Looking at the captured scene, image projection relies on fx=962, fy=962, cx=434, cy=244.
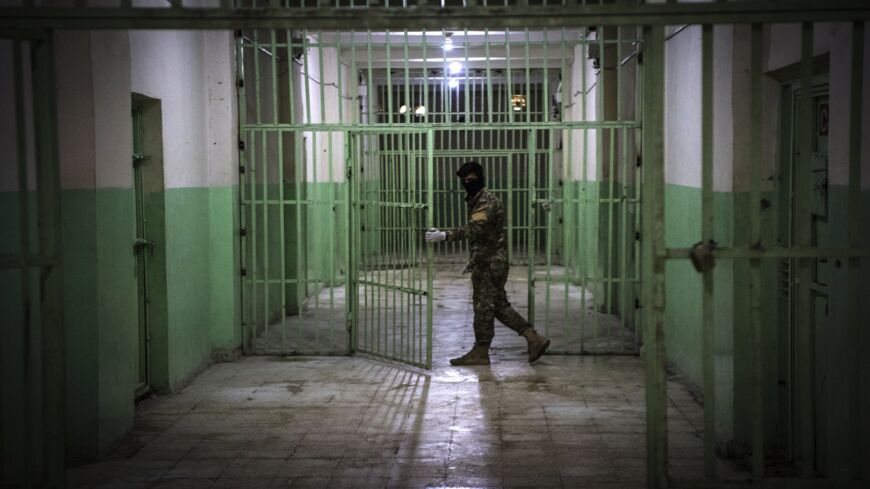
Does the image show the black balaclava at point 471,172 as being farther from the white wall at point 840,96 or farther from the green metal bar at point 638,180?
the white wall at point 840,96

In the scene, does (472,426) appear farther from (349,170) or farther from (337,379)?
(349,170)

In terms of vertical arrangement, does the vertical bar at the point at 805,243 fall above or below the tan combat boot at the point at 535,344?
above

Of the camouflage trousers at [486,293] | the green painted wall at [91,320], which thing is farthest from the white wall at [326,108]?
the green painted wall at [91,320]

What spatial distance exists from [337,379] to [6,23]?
178 inches

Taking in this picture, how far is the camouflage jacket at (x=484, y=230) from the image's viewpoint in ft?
26.7

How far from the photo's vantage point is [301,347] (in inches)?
346

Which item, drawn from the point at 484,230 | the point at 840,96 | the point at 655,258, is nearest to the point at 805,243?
the point at 655,258

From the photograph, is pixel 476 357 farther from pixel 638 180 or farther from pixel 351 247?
pixel 638 180

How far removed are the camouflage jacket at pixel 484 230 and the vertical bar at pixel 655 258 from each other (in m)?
4.26

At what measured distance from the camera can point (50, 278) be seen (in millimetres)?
3859

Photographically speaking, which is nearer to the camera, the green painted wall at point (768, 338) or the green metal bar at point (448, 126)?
the green painted wall at point (768, 338)

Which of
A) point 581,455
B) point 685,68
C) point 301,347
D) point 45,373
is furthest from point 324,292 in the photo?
point 45,373

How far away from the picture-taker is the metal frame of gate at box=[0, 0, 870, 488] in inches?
144

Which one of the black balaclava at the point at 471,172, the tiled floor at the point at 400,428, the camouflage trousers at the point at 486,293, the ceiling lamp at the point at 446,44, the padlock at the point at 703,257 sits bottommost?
the tiled floor at the point at 400,428
